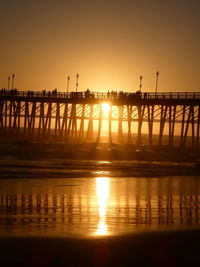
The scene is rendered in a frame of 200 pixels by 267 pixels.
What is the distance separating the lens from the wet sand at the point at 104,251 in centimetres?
859

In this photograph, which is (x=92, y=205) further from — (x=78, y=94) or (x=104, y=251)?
(x=78, y=94)

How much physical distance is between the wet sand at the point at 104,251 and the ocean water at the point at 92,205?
1.82 ft

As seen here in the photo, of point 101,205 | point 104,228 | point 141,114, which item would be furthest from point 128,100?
point 104,228

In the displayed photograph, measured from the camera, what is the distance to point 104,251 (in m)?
9.20

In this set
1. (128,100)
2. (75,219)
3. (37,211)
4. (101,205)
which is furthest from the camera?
(128,100)

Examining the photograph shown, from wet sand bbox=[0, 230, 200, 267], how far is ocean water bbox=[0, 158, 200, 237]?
0.56 meters

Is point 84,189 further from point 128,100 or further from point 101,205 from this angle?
point 128,100

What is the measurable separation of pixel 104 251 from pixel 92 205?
5101 mm

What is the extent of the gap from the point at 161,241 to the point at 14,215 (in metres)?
3.59

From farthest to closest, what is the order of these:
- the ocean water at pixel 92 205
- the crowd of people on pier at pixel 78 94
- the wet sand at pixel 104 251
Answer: the crowd of people on pier at pixel 78 94, the ocean water at pixel 92 205, the wet sand at pixel 104 251

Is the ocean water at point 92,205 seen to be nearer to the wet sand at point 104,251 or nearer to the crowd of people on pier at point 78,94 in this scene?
the wet sand at point 104,251

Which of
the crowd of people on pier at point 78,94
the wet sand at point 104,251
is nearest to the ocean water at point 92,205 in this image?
the wet sand at point 104,251

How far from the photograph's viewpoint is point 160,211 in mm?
13562

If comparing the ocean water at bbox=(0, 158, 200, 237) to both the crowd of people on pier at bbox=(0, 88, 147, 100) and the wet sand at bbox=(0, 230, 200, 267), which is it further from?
the crowd of people on pier at bbox=(0, 88, 147, 100)
